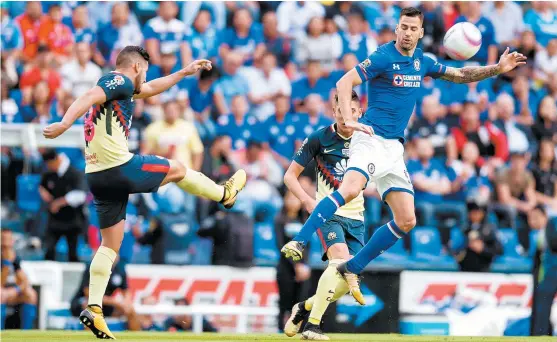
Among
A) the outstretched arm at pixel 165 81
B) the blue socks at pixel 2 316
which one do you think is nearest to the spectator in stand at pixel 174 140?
the blue socks at pixel 2 316

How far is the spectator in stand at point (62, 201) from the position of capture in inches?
655

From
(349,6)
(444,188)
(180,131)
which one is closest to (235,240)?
(180,131)

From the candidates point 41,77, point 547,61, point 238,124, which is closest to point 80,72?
point 41,77

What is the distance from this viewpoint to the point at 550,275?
51.8 ft

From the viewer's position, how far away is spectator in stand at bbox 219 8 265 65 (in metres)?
20.6

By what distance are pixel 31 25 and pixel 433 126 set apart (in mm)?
7571

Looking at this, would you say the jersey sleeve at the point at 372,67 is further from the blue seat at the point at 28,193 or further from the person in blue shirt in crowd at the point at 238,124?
the person in blue shirt in crowd at the point at 238,124

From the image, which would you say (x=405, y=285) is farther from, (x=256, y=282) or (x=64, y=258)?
(x=64, y=258)

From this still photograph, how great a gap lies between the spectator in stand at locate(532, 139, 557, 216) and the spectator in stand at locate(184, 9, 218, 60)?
6.15 m

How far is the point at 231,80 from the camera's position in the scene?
65.7 feet

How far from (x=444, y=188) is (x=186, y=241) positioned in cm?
470

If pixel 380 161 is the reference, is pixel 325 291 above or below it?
below

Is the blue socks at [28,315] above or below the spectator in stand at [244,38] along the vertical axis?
below

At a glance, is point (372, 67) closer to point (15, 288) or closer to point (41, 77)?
point (15, 288)
